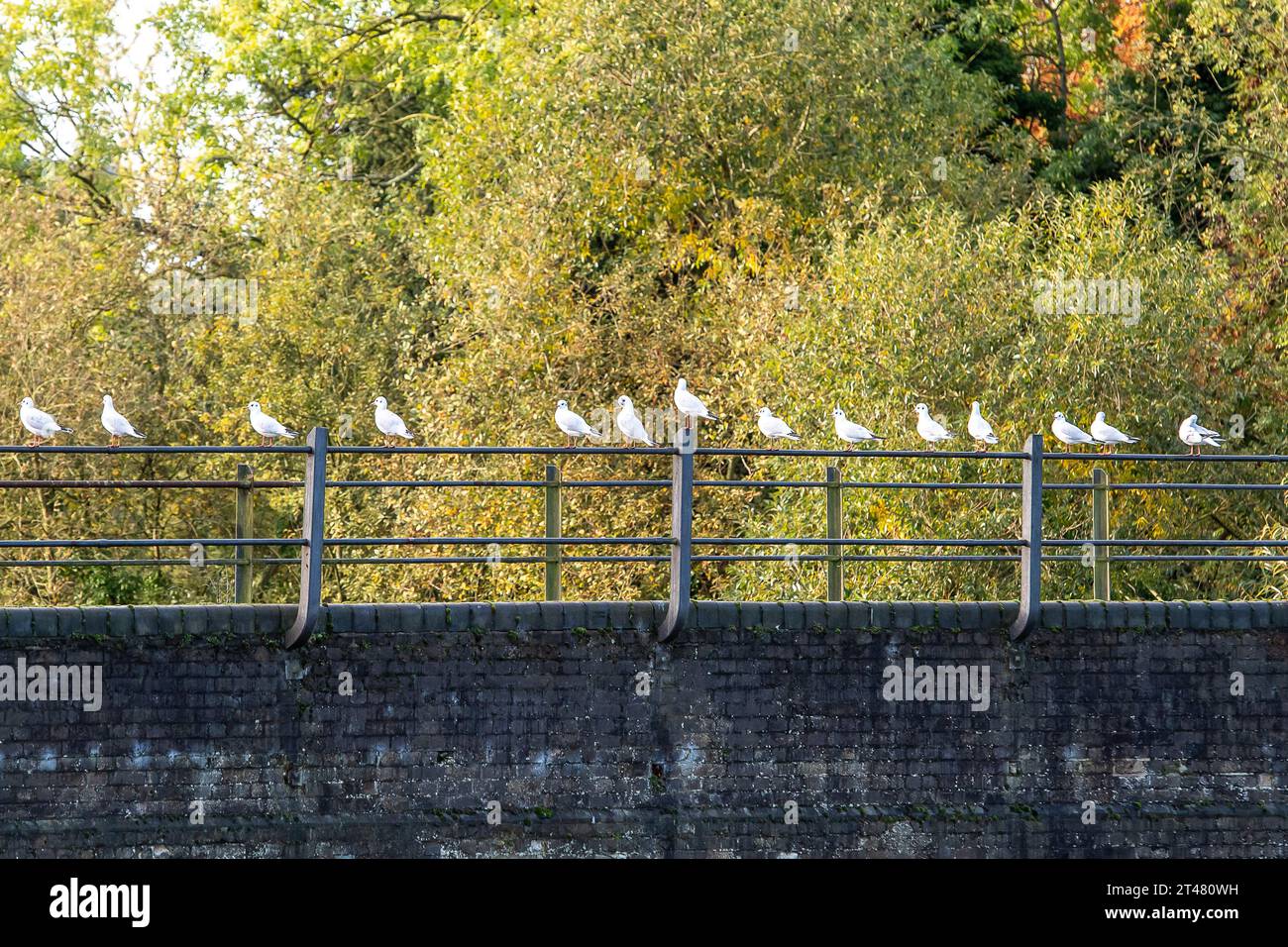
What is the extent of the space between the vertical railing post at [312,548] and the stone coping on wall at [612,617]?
132 millimetres

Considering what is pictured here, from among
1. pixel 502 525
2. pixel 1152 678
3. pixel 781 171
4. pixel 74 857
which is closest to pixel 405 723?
pixel 74 857

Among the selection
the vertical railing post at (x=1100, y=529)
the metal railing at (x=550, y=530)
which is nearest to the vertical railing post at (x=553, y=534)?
the metal railing at (x=550, y=530)

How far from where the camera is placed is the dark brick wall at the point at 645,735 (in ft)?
37.0

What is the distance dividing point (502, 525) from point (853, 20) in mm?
8314

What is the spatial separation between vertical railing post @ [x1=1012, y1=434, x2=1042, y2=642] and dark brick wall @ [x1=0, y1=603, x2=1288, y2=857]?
0.14 m

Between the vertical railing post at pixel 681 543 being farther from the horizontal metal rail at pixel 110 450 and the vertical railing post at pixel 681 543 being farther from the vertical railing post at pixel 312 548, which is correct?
the horizontal metal rail at pixel 110 450

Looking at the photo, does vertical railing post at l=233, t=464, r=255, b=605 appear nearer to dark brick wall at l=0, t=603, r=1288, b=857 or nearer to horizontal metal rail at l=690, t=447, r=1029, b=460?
dark brick wall at l=0, t=603, r=1288, b=857

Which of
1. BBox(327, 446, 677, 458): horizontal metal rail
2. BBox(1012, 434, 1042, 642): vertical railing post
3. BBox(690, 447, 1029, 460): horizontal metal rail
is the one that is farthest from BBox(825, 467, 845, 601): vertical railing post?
BBox(327, 446, 677, 458): horizontal metal rail

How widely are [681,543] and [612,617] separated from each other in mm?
606

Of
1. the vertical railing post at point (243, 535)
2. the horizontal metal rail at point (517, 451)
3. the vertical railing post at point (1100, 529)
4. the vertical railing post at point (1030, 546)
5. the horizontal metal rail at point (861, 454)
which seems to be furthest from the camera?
the vertical railing post at point (1100, 529)

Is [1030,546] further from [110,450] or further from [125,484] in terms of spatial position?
[110,450]

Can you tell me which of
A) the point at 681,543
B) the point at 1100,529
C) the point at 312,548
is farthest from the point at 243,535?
the point at 1100,529

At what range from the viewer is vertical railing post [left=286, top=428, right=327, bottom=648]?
37.6 ft

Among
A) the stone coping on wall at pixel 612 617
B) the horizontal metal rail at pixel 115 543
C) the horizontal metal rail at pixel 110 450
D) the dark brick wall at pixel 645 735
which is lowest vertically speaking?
the dark brick wall at pixel 645 735
